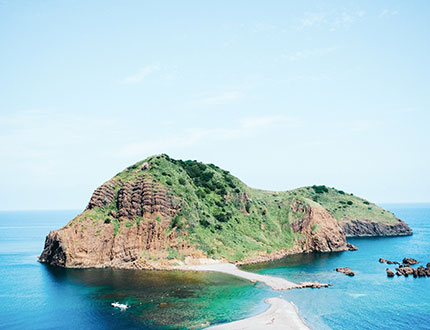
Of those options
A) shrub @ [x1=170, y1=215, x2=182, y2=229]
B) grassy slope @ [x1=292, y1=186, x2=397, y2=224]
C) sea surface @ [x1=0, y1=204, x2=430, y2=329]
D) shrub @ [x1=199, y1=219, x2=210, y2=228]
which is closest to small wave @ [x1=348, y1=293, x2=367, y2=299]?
sea surface @ [x1=0, y1=204, x2=430, y2=329]

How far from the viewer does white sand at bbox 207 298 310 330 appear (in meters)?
53.1

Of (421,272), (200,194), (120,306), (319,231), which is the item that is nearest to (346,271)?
(421,272)

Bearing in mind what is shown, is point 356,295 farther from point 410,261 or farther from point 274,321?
point 410,261

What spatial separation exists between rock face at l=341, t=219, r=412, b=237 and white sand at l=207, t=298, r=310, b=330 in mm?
121745

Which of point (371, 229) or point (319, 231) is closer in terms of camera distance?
point (319, 231)

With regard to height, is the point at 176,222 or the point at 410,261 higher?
the point at 176,222

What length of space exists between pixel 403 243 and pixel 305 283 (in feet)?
287

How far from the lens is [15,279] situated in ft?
281

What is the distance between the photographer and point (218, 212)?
395 feet

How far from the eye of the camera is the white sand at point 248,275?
77.3 m

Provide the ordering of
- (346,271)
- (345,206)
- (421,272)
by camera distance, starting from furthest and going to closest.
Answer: (345,206), (346,271), (421,272)

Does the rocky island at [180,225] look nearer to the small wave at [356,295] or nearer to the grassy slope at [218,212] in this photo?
the grassy slope at [218,212]

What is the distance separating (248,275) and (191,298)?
23009mm

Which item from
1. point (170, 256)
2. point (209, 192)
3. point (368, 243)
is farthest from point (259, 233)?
point (368, 243)
